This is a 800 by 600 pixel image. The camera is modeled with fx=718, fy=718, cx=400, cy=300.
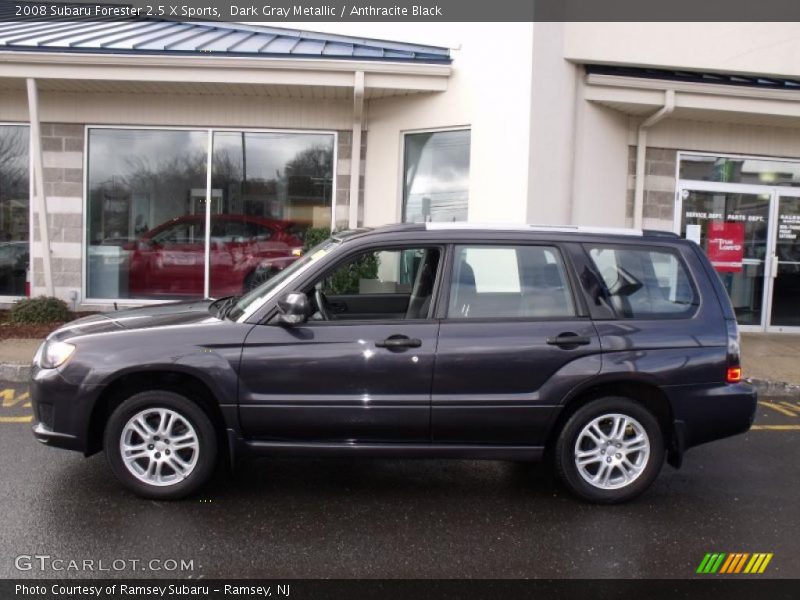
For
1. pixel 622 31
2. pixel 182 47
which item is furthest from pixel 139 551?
pixel 622 31

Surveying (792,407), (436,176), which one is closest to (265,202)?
(436,176)

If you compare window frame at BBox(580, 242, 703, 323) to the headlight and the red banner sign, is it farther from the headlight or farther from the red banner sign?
the red banner sign

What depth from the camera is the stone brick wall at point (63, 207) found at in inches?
413

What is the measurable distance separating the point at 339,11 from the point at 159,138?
338 centimetres

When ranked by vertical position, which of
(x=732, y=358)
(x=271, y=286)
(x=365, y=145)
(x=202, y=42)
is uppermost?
(x=202, y=42)

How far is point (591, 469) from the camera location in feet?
14.7

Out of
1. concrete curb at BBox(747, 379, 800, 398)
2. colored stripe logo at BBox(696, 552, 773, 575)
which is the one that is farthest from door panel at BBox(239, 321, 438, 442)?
concrete curb at BBox(747, 379, 800, 398)

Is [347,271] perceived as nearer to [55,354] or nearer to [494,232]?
[494,232]

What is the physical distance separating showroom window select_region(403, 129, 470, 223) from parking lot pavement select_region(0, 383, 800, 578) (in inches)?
207

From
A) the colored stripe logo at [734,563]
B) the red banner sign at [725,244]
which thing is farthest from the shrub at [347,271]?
the red banner sign at [725,244]

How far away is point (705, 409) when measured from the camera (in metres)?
4.42

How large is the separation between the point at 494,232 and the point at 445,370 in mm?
956

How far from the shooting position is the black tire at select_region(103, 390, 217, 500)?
4.26 m

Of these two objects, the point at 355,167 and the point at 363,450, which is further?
the point at 355,167
